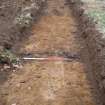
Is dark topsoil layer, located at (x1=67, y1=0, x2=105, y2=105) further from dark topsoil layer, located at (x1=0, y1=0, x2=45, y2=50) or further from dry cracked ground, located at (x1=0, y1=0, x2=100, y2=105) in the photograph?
dark topsoil layer, located at (x1=0, y1=0, x2=45, y2=50)

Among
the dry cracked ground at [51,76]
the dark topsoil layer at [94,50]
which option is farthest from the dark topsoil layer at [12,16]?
the dark topsoil layer at [94,50]

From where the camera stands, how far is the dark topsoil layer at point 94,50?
661 centimetres

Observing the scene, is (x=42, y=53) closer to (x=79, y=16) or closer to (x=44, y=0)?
(x=79, y=16)

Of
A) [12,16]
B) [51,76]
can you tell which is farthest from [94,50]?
[12,16]

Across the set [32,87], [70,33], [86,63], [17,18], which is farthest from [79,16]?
[32,87]

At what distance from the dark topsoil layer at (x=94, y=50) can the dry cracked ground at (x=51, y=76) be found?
188mm

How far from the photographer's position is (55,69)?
7840 millimetres

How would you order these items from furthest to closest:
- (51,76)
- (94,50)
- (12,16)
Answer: (12,16) < (94,50) < (51,76)

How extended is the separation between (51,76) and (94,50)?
62.2 inches

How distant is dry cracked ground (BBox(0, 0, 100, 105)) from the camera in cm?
650

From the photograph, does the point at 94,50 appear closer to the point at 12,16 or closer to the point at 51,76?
the point at 51,76

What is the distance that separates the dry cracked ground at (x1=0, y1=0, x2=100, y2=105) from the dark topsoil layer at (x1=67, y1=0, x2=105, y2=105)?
0.62 ft

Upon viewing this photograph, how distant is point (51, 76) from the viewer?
746 centimetres

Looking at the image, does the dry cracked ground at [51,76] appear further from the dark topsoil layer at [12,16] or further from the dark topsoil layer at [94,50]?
the dark topsoil layer at [12,16]
